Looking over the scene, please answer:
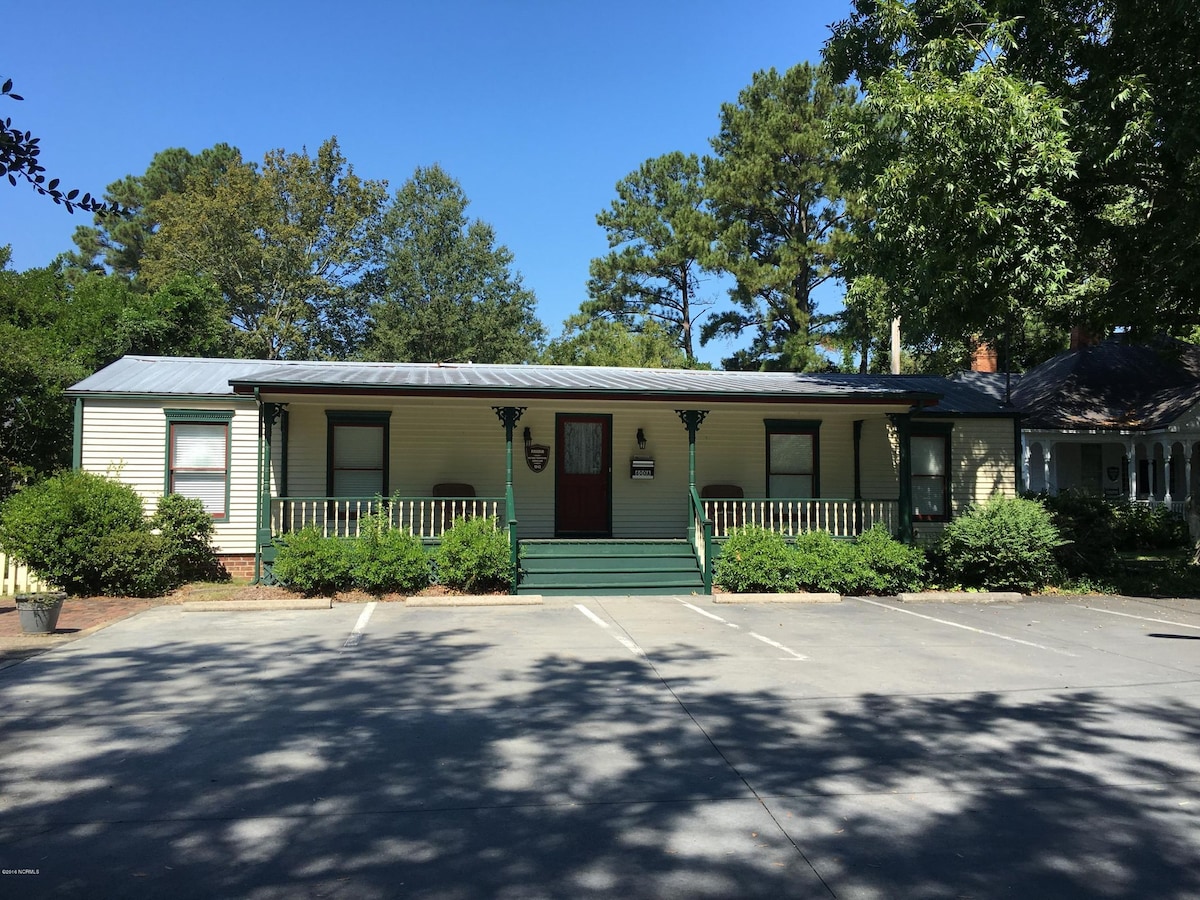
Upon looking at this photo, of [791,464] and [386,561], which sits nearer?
[386,561]

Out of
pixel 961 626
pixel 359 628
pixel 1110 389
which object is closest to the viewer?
pixel 359 628

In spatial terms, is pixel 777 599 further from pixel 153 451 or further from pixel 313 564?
pixel 153 451

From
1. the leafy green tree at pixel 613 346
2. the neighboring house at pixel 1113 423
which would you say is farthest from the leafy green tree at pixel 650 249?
the neighboring house at pixel 1113 423

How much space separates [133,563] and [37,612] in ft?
9.95

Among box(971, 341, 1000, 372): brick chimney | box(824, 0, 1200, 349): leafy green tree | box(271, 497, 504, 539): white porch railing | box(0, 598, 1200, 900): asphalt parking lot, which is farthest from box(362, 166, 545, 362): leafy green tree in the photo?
box(0, 598, 1200, 900): asphalt parking lot

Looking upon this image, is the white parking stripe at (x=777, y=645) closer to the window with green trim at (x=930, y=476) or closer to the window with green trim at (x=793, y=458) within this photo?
the window with green trim at (x=793, y=458)

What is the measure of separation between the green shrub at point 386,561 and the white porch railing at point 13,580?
14.7 ft

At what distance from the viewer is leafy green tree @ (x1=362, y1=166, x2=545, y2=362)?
35.8 m

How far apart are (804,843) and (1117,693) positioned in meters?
4.36

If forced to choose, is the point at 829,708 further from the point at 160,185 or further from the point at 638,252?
the point at 160,185

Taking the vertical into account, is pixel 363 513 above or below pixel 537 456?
below

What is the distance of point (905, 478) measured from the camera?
47.2ft

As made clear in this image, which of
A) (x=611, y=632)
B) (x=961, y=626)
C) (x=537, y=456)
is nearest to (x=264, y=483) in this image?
(x=537, y=456)

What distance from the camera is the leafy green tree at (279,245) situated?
100ft
